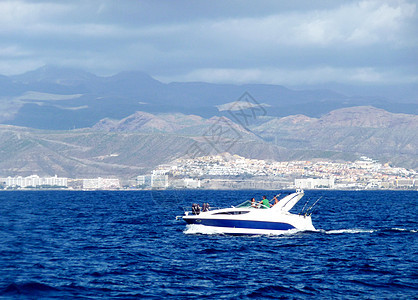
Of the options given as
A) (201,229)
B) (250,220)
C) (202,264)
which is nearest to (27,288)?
(202,264)

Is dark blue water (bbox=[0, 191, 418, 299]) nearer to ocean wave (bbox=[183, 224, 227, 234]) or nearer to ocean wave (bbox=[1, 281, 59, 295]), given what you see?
ocean wave (bbox=[1, 281, 59, 295])

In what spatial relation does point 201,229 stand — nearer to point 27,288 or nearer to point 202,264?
point 202,264

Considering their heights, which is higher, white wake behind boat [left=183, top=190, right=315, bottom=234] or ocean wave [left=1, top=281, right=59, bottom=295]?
white wake behind boat [left=183, top=190, right=315, bottom=234]

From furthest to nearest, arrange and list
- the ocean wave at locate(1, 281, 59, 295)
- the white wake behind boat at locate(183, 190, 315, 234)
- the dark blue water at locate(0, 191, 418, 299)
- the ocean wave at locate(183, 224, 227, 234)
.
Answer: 1. the ocean wave at locate(183, 224, 227, 234)
2. the white wake behind boat at locate(183, 190, 315, 234)
3. the dark blue water at locate(0, 191, 418, 299)
4. the ocean wave at locate(1, 281, 59, 295)

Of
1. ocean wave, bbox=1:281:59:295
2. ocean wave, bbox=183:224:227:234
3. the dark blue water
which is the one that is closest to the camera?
ocean wave, bbox=1:281:59:295

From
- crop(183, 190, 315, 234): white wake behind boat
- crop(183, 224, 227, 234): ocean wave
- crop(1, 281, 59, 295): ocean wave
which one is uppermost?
crop(183, 190, 315, 234): white wake behind boat

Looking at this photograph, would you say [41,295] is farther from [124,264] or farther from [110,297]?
[124,264]

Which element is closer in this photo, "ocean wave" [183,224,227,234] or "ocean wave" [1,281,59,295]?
"ocean wave" [1,281,59,295]

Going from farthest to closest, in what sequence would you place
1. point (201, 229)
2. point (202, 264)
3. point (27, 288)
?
1. point (201, 229)
2. point (202, 264)
3. point (27, 288)

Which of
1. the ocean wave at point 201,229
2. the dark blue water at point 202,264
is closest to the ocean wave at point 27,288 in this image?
the dark blue water at point 202,264

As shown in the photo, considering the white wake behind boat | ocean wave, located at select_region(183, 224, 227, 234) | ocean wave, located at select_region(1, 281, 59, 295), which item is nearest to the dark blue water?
ocean wave, located at select_region(1, 281, 59, 295)

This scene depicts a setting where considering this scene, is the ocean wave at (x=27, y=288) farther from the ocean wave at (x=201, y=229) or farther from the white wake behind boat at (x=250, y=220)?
the ocean wave at (x=201, y=229)

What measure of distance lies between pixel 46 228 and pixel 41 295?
3246cm

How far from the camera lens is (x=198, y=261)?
4544cm
